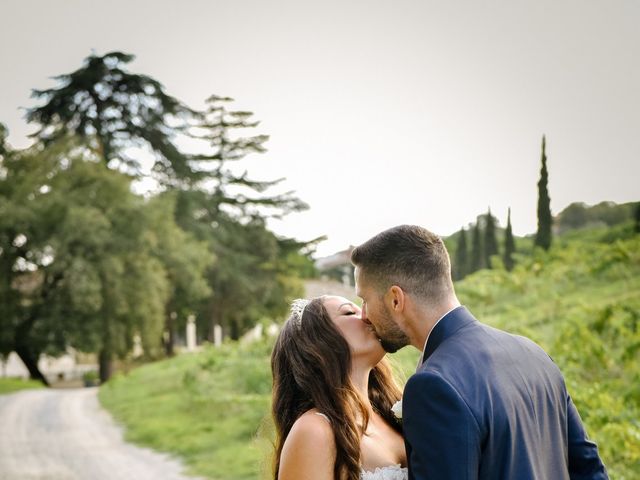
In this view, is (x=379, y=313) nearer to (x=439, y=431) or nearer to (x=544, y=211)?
(x=439, y=431)

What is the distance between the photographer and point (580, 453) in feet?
7.13

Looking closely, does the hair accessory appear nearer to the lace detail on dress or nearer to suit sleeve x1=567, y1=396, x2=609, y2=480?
the lace detail on dress

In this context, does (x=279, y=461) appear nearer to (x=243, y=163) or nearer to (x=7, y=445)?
(x=7, y=445)

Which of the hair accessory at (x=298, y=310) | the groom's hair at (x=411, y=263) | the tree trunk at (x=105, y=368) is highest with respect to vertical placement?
the groom's hair at (x=411, y=263)

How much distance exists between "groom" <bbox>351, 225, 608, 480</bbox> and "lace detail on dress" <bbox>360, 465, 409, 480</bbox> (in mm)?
438

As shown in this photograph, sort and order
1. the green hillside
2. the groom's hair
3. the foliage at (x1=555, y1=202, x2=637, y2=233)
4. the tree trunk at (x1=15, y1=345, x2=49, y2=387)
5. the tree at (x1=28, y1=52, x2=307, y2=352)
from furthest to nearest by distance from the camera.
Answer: the tree at (x1=28, y1=52, x2=307, y2=352) → the tree trunk at (x1=15, y1=345, x2=49, y2=387) → the foliage at (x1=555, y1=202, x2=637, y2=233) → the green hillside → the groom's hair

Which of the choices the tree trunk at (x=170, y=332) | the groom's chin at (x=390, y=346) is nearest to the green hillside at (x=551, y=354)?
the groom's chin at (x=390, y=346)

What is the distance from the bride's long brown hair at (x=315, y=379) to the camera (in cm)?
249

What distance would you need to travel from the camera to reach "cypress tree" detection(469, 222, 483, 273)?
1670 cm

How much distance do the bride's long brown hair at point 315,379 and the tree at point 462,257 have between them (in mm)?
13805

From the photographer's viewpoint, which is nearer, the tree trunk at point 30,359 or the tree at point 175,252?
the tree trunk at point 30,359

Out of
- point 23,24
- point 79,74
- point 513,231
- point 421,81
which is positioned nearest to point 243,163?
point 79,74

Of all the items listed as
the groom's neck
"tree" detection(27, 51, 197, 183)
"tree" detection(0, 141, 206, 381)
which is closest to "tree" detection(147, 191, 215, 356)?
"tree" detection(0, 141, 206, 381)

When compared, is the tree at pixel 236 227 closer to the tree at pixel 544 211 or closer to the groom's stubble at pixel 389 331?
the tree at pixel 544 211
